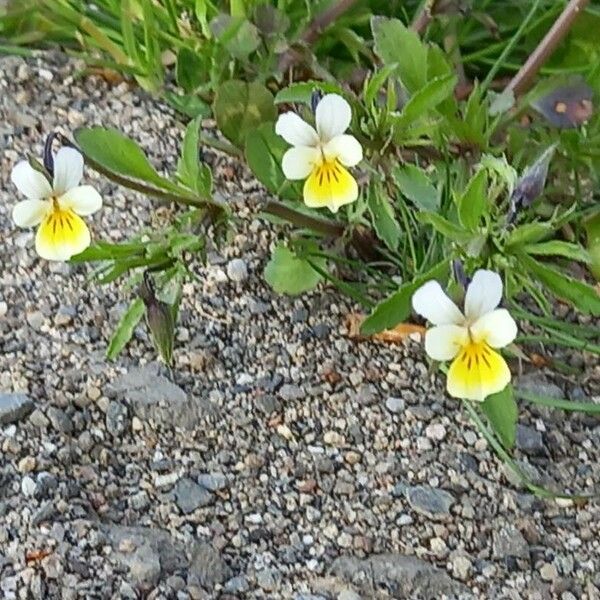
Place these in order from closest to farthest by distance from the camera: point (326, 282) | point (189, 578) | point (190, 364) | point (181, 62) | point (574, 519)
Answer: point (189, 578) < point (574, 519) < point (190, 364) < point (326, 282) < point (181, 62)

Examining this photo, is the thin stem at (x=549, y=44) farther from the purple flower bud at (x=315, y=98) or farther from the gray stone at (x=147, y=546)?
the gray stone at (x=147, y=546)

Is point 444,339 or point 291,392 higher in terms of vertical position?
point 444,339

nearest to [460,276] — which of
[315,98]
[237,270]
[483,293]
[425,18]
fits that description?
[483,293]

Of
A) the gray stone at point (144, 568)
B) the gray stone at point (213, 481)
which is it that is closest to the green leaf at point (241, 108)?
the gray stone at point (213, 481)

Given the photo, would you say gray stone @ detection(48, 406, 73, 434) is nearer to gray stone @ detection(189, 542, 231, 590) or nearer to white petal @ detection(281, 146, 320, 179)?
gray stone @ detection(189, 542, 231, 590)

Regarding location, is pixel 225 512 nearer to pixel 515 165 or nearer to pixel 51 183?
pixel 51 183

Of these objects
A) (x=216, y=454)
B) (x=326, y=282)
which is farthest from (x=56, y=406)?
(x=326, y=282)

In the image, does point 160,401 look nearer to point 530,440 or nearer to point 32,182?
point 32,182
